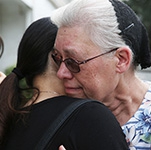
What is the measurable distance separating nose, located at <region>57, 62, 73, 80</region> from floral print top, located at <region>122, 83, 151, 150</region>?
20.1 inches

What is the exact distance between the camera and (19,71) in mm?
1830

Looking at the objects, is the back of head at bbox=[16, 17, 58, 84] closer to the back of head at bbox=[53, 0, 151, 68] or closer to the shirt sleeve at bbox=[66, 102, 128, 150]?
the back of head at bbox=[53, 0, 151, 68]

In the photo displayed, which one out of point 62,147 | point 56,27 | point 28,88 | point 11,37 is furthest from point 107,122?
point 11,37

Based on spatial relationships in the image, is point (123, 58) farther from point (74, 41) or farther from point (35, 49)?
point (35, 49)

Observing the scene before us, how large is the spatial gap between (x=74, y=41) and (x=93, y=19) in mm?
147

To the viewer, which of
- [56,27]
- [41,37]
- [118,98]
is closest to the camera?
[41,37]

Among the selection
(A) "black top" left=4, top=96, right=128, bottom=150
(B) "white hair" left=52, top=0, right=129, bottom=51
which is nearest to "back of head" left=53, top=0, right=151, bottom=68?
(B) "white hair" left=52, top=0, right=129, bottom=51

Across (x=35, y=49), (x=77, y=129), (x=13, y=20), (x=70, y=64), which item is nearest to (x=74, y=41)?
(x=70, y=64)

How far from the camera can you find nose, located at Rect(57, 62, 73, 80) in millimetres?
1856

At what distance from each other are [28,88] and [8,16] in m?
6.45

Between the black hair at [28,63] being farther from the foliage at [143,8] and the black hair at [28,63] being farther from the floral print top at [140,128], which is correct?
the foliage at [143,8]

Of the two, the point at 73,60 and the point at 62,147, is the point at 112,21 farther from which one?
the point at 62,147

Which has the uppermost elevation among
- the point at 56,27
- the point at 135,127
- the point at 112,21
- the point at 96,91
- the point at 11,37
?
the point at 56,27

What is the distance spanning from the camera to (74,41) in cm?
189
